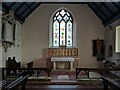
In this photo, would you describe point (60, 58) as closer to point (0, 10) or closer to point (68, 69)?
point (68, 69)

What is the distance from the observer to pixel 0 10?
913 cm

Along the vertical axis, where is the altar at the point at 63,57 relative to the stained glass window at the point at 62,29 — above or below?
below

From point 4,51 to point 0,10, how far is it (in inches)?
63.8

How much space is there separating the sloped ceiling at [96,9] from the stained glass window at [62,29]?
1.33m

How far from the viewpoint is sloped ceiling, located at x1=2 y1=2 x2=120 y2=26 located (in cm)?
1068

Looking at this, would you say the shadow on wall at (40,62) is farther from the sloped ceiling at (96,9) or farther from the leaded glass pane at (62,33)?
the sloped ceiling at (96,9)

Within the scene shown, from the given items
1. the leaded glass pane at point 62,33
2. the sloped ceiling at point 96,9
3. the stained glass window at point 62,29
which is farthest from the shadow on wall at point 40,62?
the sloped ceiling at point 96,9

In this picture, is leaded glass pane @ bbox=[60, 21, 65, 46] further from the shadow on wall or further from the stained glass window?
the shadow on wall

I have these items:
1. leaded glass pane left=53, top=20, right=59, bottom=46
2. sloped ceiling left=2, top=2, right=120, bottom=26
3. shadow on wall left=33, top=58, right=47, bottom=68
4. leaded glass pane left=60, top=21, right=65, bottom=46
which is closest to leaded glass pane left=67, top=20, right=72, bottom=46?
leaded glass pane left=60, top=21, right=65, bottom=46

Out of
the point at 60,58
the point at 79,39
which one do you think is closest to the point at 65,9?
the point at 79,39

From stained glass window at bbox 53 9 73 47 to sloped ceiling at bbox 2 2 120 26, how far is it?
4.37ft

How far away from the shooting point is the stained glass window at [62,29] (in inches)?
570

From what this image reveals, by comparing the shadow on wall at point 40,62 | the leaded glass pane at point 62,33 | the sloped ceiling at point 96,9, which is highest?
the sloped ceiling at point 96,9

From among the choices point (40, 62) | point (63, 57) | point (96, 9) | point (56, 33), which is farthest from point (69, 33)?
point (40, 62)
